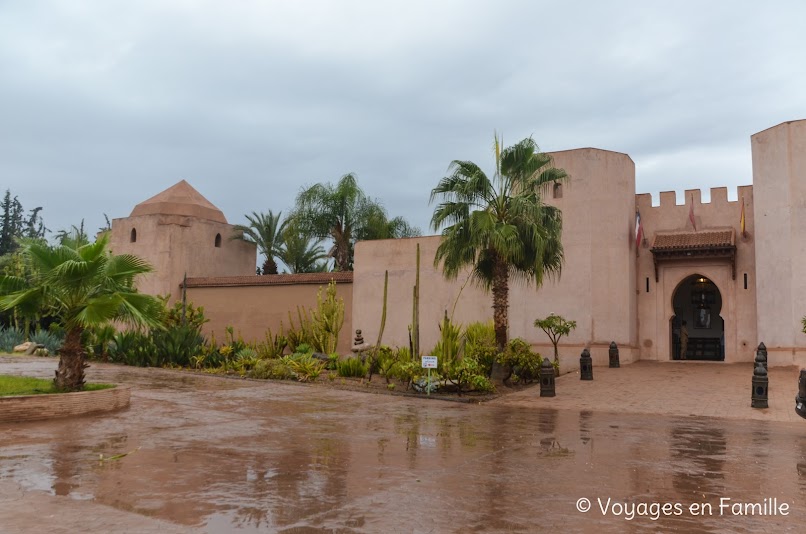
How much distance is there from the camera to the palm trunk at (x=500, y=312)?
1659 cm

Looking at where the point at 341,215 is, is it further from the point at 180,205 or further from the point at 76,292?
the point at 76,292

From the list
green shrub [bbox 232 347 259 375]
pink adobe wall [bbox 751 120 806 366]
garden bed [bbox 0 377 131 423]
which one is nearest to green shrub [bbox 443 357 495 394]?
green shrub [bbox 232 347 259 375]

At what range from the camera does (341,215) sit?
116 feet

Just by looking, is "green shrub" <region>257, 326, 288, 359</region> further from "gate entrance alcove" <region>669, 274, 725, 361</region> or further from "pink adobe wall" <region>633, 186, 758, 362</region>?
"gate entrance alcove" <region>669, 274, 725, 361</region>

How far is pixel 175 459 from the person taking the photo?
299 inches

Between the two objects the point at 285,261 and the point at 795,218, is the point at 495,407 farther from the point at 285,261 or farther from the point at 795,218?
the point at 285,261

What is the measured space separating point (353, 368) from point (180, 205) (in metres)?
15.0

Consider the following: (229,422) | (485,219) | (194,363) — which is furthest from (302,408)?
Answer: (194,363)

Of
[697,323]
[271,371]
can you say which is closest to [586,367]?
[271,371]

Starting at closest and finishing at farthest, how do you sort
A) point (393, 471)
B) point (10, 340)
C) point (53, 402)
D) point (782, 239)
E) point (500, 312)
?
point (393, 471), point (53, 402), point (500, 312), point (782, 239), point (10, 340)

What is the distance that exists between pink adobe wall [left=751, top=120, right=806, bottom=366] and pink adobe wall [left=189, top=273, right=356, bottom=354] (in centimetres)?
1318

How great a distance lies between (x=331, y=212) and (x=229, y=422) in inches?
990

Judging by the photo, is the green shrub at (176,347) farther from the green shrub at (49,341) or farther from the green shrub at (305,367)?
the green shrub at (49,341)

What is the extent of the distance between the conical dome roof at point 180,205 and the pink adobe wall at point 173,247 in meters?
0.78
